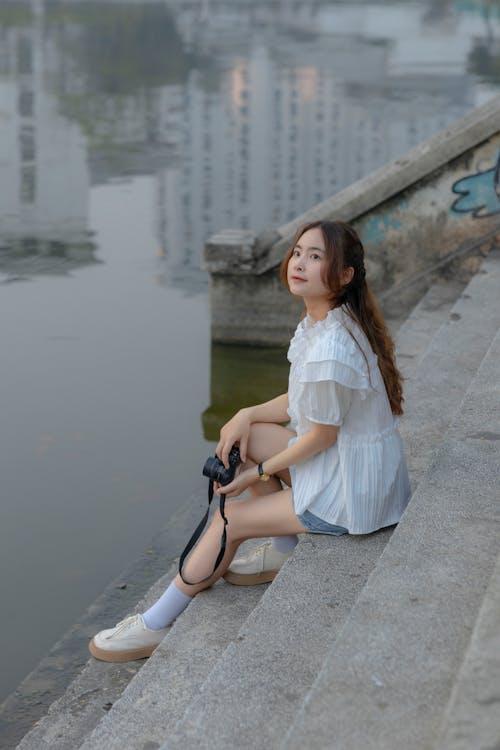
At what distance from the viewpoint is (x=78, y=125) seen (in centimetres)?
1766

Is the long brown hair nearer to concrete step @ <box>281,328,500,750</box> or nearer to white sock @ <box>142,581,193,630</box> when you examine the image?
concrete step @ <box>281,328,500,750</box>

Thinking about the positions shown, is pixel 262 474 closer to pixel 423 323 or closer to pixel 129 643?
pixel 129 643

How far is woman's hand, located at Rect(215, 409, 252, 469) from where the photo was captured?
4.02 metres

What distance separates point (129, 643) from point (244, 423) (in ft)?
2.78

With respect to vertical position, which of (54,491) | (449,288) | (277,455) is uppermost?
(277,455)

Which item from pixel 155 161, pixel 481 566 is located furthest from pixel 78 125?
pixel 481 566

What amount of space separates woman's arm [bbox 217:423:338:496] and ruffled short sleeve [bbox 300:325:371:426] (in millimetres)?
46

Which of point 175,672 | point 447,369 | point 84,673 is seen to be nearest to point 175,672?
point 175,672

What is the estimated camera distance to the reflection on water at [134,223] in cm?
616

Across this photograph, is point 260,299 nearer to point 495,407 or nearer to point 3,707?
point 495,407

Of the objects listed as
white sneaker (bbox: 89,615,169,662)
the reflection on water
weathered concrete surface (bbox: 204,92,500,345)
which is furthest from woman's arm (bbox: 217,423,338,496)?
weathered concrete surface (bbox: 204,92,500,345)

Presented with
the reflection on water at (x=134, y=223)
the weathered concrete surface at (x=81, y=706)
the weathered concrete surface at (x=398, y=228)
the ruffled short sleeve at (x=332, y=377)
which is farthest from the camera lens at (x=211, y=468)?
the weathered concrete surface at (x=398, y=228)

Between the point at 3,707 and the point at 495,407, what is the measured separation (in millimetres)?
2120

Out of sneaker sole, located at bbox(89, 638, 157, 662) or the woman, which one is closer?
the woman
